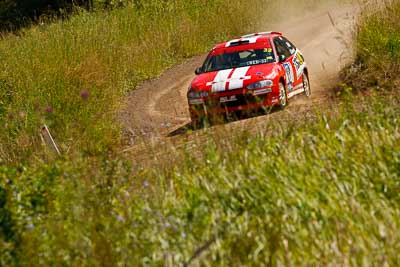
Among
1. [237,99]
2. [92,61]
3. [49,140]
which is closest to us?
[49,140]

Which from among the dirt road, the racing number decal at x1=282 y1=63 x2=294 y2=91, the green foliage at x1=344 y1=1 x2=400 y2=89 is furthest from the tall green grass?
the green foliage at x1=344 y1=1 x2=400 y2=89

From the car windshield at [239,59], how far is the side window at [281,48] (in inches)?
14.4

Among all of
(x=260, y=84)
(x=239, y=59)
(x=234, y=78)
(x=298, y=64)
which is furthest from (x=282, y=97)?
(x=298, y=64)

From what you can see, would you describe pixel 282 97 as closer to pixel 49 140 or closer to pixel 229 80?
pixel 229 80

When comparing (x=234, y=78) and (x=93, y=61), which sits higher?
(x=234, y=78)

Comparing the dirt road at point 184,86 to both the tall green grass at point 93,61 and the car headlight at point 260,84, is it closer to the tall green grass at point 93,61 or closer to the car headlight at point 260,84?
the tall green grass at point 93,61

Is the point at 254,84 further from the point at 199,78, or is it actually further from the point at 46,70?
the point at 46,70

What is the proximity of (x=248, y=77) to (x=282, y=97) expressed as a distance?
2.81 ft

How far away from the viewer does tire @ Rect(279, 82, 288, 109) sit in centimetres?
1669

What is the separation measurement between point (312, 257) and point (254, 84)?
9.86 m

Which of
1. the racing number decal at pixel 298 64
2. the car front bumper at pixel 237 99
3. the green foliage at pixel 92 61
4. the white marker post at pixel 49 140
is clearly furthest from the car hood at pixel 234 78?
the white marker post at pixel 49 140

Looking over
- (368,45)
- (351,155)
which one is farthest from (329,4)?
(351,155)

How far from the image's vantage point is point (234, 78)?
648 inches

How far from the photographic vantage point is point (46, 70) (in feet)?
59.7
